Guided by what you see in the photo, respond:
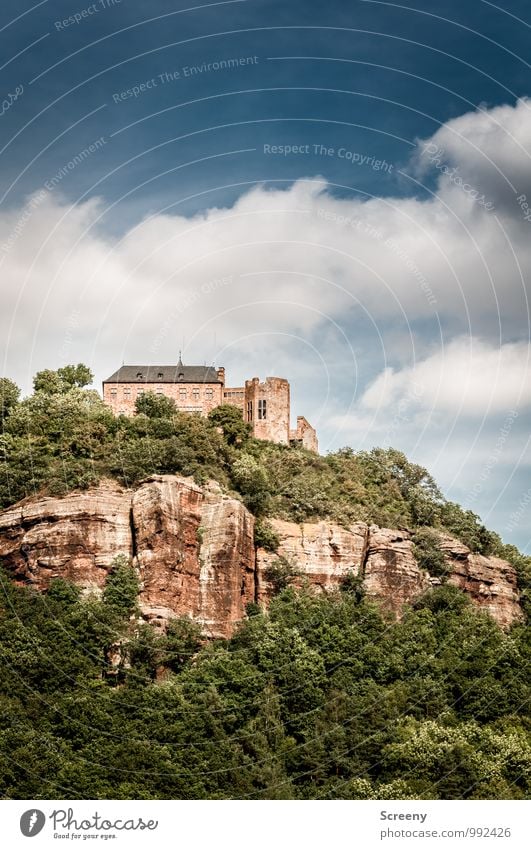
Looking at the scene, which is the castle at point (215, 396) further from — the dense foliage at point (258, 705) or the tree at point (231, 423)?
the dense foliage at point (258, 705)

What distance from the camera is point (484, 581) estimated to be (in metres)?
105

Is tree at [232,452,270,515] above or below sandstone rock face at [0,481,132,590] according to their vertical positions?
above

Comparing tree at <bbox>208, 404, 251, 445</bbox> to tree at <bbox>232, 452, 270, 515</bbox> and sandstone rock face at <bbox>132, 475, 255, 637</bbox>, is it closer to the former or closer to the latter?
tree at <bbox>232, 452, 270, 515</bbox>

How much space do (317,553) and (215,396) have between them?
40932mm

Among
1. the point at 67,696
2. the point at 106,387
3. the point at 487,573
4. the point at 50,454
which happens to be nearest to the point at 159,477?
the point at 50,454

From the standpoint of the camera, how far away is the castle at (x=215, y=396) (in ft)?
433

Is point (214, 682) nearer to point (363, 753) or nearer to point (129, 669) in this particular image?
point (129, 669)

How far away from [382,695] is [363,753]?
583 centimetres

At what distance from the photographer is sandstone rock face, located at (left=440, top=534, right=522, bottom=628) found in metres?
103

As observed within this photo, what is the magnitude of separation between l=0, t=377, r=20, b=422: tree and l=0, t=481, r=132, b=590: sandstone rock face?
2328 centimetres

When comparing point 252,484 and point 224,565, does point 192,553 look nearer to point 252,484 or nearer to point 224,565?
point 224,565

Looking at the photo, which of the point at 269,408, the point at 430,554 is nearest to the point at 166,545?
the point at 430,554

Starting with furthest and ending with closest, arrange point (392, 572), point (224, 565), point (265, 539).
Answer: point (392, 572), point (265, 539), point (224, 565)
